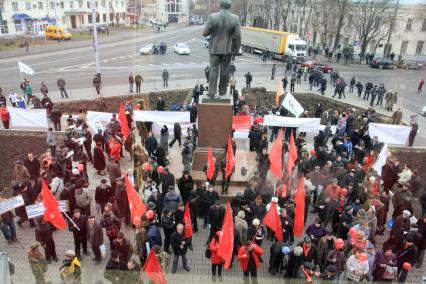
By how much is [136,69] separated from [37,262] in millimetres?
29137

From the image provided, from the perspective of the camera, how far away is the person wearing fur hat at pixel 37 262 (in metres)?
7.47

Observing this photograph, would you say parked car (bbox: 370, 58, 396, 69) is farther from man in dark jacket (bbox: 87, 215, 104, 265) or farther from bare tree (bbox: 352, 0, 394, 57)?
man in dark jacket (bbox: 87, 215, 104, 265)

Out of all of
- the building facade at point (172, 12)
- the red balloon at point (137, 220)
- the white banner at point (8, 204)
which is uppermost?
the building facade at point (172, 12)

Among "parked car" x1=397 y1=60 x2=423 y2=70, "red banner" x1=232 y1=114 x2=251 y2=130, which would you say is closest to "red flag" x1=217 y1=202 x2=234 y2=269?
"red banner" x1=232 y1=114 x2=251 y2=130

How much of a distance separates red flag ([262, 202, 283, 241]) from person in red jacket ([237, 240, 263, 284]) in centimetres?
98

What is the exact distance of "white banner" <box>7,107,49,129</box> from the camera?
1588cm

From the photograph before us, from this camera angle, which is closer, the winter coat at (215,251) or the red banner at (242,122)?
the winter coat at (215,251)

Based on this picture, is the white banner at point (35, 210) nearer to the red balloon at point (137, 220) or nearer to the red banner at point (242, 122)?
the red balloon at point (137, 220)

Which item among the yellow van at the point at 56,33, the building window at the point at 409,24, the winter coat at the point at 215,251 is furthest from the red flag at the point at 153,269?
the building window at the point at 409,24

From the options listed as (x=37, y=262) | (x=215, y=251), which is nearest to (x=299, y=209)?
(x=215, y=251)

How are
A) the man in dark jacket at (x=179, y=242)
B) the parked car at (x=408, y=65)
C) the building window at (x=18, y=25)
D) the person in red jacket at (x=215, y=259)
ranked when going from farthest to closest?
the building window at (x=18, y=25), the parked car at (x=408, y=65), the man in dark jacket at (x=179, y=242), the person in red jacket at (x=215, y=259)

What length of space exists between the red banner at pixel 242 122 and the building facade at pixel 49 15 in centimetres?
4621

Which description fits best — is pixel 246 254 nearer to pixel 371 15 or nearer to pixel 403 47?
pixel 371 15

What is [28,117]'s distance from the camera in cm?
1602
